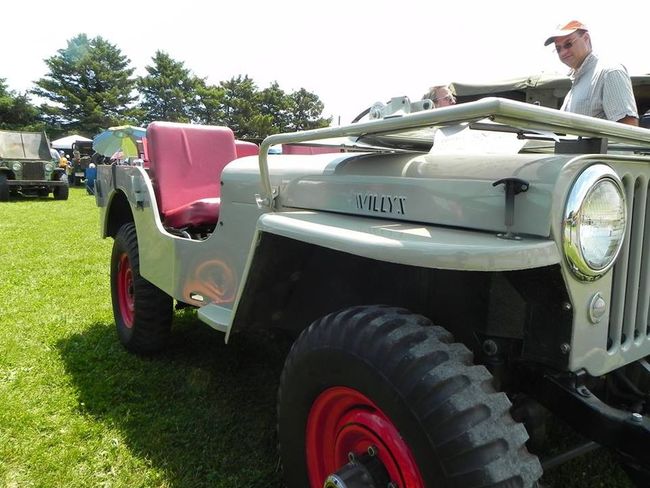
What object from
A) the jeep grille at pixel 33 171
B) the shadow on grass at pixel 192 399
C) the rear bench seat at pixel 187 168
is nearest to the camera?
the shadow on grass at pixel 192 399

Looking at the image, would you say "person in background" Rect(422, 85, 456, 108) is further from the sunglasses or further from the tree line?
the tree line

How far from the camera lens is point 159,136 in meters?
3.52

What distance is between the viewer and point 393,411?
139 cm

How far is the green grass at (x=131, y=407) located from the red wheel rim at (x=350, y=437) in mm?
635

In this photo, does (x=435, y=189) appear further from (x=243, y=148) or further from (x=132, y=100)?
(x=132, y=100)

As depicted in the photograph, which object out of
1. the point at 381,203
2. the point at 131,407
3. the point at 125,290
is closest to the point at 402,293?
the point at 381,203

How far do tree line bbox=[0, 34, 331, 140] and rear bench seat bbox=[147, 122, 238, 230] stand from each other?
43.3 metres

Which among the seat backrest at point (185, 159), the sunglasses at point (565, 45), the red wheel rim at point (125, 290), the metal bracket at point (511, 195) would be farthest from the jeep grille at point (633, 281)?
the red wheel rim at point (125, 290)

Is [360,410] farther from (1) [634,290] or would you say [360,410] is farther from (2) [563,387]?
(1) [634,290]

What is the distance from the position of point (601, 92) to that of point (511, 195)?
1.93m

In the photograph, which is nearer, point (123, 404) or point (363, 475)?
point (363, 475)

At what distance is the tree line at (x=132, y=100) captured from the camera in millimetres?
49125

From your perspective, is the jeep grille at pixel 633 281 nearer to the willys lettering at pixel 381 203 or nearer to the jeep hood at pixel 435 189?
the jeep hood at pixel 435 189

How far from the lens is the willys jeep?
1.31m
